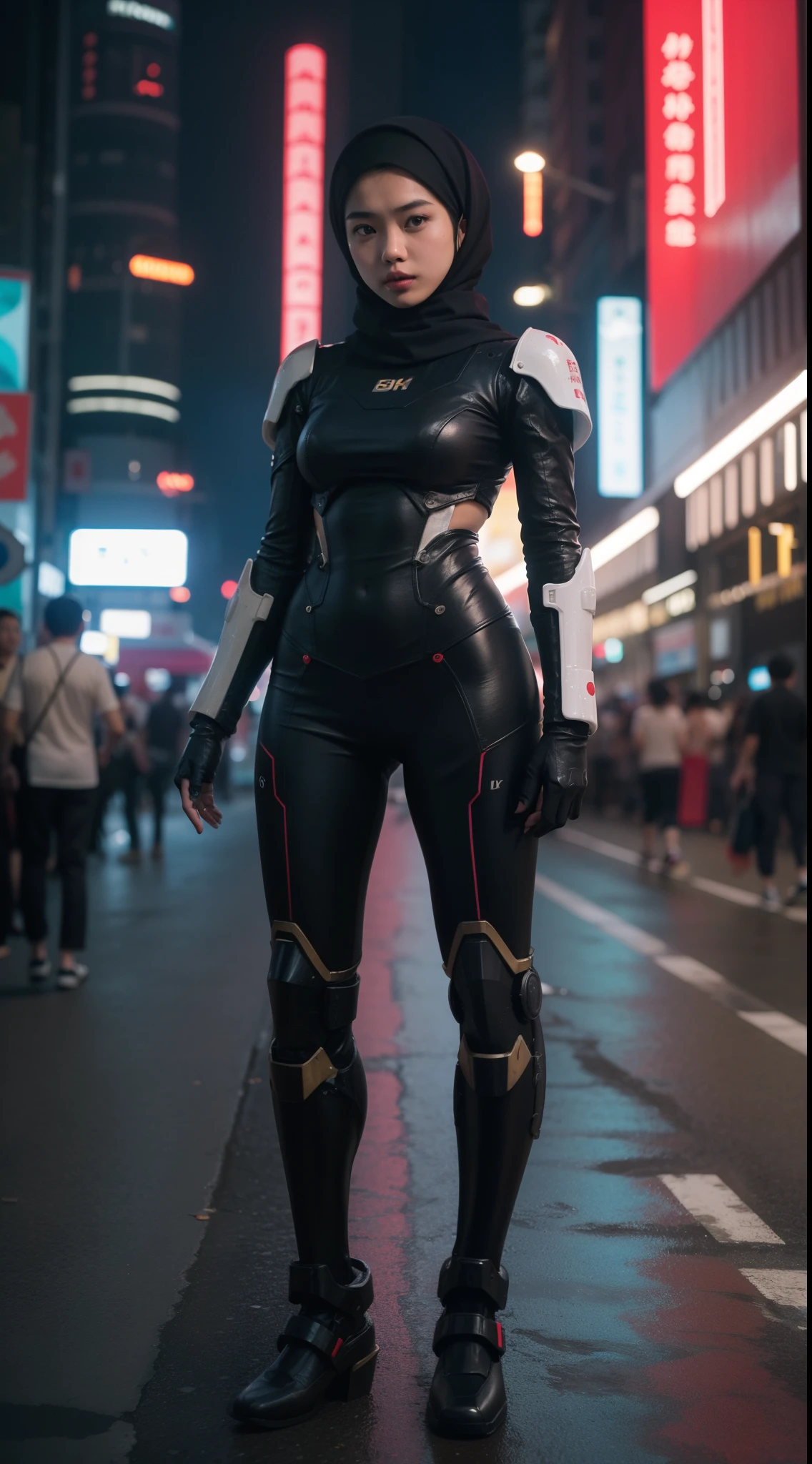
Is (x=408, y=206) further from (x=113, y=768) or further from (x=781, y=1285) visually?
(x=113, y=768)

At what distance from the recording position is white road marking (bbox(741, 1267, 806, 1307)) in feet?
10.8

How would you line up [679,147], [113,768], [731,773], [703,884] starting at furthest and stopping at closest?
1. [679,147]
2. [731,773]
3. [113,768]
4. [703,884]

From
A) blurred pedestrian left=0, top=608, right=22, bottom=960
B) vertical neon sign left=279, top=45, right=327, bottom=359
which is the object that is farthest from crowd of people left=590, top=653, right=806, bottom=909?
vertical neon sign left=279, top=45, right=327, bottom=359

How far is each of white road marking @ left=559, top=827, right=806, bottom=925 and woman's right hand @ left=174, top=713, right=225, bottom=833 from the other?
305 inches

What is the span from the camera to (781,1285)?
11.2 feet

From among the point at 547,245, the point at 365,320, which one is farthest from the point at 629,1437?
the point at 547,245

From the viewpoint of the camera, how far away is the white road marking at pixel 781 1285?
3.30m

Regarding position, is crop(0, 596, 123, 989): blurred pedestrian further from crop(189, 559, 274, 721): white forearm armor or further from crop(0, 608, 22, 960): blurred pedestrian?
crop(189, 559, 274, 721): white forearm armor

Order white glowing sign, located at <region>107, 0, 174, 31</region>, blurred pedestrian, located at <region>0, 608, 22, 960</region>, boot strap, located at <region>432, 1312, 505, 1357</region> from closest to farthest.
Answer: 1. boot strap, located at <region>432, 1312, 505, 1357</region>
2. blurred pedestrian, located at <region>0, 608, 22, 960</region>
3. white glowing sign, located at <region>107, 0, 174, 31</region>

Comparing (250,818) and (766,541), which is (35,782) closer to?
(250,818)

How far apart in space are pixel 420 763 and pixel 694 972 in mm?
5746

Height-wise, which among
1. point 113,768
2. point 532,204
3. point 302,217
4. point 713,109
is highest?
point 302,217

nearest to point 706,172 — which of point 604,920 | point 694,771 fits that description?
point 694,771

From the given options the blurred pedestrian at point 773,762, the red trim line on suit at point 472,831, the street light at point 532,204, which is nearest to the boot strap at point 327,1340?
the red trim line on suit at point 472,831
